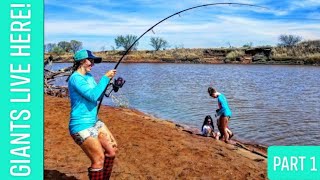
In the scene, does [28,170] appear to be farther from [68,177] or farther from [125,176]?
[125,176]

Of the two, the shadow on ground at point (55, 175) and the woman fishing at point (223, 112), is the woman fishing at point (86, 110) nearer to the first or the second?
the shadow on ground at point (55, 175)

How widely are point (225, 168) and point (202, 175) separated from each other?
1.97 feet

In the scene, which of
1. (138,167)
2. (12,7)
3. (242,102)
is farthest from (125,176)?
(242,102)

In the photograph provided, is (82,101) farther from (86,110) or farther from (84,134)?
(84,134)

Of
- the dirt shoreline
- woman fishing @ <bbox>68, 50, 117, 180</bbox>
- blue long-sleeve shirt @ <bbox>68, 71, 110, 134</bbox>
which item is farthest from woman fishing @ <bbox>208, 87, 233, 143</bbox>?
blue long-sleeve shirt @ <bbox>68, 71, 110, 134</bbox>

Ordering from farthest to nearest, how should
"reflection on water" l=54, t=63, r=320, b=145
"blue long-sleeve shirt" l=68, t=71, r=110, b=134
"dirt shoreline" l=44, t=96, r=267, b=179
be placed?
"reflection on water" l=54, t=63, r=320, b=145
"dirt shoreline" l=44, t=96, r=267, b=179
"blue long-sleeve shirt" l=68, t=71, r=110, b=134

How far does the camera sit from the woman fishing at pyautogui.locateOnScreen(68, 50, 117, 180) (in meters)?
4.74

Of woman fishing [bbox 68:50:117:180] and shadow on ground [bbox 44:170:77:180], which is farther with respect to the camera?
shadow on ground [bbox 44:170:77:180]

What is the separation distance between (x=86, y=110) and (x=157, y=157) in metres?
3.05

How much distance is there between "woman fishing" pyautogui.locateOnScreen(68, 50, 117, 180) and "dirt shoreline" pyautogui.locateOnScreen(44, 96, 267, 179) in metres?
1.49

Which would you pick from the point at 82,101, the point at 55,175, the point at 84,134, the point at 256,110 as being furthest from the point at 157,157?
the point at 256,110

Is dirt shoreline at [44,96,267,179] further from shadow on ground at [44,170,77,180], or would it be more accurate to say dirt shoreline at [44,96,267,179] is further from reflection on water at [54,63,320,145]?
reflection on water at [54,63,320,145]

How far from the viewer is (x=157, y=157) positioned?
25.0 ft

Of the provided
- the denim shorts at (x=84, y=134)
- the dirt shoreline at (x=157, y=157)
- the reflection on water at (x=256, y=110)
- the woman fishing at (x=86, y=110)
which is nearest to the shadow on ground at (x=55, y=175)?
the dirt shoreline at (x=157, y=157)
